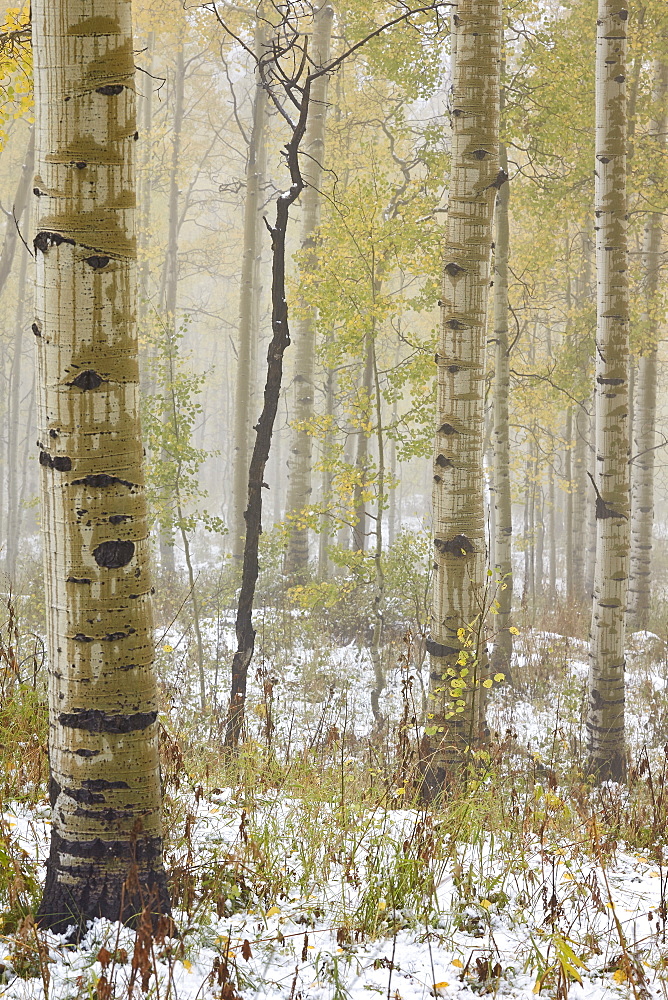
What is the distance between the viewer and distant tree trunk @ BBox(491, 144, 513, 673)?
8.32m

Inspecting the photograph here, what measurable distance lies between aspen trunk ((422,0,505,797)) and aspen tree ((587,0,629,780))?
2040mm

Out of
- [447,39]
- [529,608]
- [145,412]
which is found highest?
[447,39]

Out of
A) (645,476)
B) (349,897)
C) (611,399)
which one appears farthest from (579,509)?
(349,897)

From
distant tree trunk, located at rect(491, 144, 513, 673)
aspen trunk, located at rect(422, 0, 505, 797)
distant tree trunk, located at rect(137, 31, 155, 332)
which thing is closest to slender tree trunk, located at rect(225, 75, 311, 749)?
aspen trunk, located at rect(422, 0, 505, 797)

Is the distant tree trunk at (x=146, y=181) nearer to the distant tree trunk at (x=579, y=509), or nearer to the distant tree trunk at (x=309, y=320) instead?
the distant tree trunk at (x=309, y=320)

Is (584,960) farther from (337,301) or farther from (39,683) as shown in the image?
(337,301)

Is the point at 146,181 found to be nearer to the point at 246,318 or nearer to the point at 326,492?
the point at 246,318

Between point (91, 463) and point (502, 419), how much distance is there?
7.14 metres

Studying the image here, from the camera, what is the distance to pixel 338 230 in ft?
25.5

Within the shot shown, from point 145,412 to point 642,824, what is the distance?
787 centimetres

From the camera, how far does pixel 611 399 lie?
5387 mm

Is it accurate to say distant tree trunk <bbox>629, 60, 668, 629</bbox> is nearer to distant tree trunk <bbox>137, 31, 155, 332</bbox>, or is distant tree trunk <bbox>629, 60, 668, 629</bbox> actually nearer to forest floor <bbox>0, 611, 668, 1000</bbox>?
forest floor <bbox>0, 611, 668, 1000</bbox>

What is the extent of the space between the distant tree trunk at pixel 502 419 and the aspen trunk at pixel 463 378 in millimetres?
4510

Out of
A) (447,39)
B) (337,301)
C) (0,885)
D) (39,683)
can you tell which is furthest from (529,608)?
Answer: (0,885)
